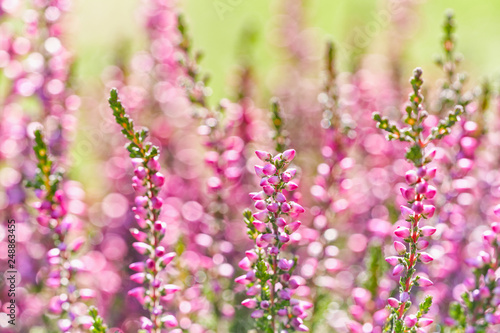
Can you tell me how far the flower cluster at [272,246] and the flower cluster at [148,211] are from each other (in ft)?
0.44

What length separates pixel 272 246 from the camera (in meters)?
1.03

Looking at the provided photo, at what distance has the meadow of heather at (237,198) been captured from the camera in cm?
105

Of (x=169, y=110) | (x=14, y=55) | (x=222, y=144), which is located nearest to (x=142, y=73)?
(x=169, y=110)

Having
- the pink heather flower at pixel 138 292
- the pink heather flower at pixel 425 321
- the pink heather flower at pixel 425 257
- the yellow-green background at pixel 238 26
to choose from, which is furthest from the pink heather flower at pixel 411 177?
the yellow-green background at pixel 238 26

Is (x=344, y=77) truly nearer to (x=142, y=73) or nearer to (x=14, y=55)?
(x=142, y=73)

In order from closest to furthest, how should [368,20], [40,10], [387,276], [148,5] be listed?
1. [387,276]
2. [40,10]
3. [148,5]
4. [368,20]

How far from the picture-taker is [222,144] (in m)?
1.42

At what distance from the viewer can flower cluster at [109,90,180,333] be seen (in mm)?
1016

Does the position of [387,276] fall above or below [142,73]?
below

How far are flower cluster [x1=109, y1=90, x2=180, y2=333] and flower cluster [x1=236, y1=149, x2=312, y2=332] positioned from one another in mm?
133

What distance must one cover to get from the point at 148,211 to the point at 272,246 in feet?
0.69

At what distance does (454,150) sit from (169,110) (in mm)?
1091

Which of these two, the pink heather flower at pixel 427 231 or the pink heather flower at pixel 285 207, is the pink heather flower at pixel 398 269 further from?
the pink heather flower at pixel 285 207

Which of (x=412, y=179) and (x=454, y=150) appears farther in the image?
(x=454, y=150)
